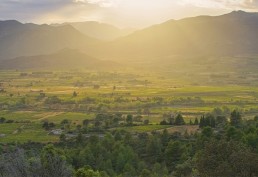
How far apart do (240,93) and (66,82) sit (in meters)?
82.6

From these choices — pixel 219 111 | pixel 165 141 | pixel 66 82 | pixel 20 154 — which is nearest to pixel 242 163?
pixel 20 154

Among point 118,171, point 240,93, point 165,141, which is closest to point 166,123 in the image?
point 165,141

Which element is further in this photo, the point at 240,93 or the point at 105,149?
the point at 240,93

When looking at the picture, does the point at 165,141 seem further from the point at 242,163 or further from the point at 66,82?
the point at 66,82

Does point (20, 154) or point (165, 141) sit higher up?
point (20, 154)

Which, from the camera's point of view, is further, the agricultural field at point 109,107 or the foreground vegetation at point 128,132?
the agricultural field at point 109,107

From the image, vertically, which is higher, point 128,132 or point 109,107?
point 128,132

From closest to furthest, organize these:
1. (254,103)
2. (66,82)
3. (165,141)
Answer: (165,141), (254,103), (66,82)

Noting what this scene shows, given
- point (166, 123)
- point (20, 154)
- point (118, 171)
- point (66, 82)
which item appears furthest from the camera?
point (66, 82)

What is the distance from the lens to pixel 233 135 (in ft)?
184

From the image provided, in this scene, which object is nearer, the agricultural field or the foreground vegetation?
the foreground vegetation

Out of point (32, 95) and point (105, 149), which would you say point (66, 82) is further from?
point (105, 149)

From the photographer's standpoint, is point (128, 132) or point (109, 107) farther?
point (109, 107)

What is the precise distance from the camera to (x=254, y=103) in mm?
124500
